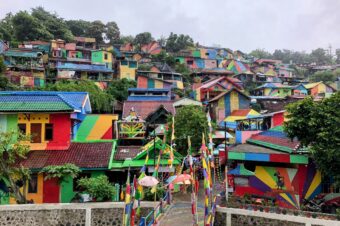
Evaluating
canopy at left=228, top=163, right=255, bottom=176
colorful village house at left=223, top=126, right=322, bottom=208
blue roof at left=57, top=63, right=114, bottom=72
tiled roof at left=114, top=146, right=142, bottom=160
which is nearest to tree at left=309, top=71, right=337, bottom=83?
blue roof at left=57, top=63, right=114, bottom=72

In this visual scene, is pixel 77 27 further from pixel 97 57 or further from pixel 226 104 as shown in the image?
pixel 226 104

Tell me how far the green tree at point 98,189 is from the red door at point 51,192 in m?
2.24

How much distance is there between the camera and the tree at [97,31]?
246 feet

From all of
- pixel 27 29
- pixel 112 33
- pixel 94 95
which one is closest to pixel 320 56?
pixel 112 33

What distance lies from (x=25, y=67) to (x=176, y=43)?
40.2m

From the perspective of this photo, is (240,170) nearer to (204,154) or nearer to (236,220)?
(236,220)

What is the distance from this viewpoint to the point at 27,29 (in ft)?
196

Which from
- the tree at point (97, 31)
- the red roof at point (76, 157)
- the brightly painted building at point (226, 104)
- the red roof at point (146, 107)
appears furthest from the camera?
the tree at point (97, 31)

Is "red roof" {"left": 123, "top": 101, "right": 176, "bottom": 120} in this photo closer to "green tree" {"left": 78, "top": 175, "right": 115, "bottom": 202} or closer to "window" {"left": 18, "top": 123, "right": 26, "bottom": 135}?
"window" {"left": 18, "top": 123, "right": 26, "bottom": 135}

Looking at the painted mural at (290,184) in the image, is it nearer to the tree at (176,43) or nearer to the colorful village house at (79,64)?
the colorful village house at (79,64)

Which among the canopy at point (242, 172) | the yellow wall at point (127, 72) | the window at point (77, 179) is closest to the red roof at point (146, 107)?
the window at point (77, 179)

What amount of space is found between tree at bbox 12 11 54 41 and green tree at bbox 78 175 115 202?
51.2 metres

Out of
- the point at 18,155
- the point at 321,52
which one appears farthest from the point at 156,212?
the point at 321,52

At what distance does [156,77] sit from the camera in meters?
51.9
